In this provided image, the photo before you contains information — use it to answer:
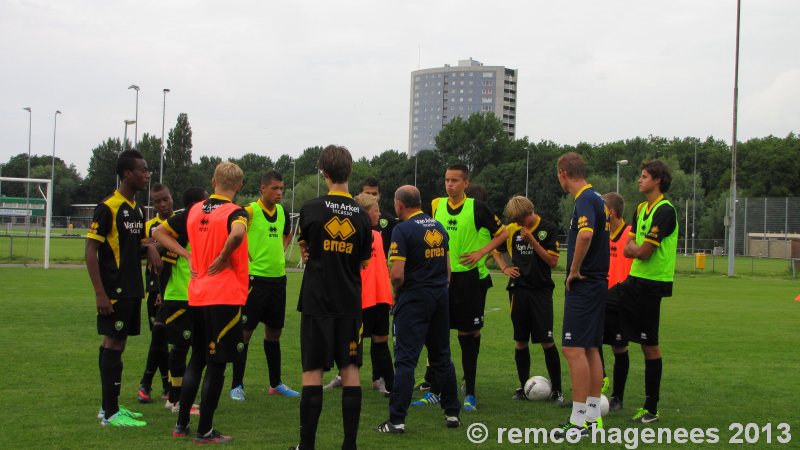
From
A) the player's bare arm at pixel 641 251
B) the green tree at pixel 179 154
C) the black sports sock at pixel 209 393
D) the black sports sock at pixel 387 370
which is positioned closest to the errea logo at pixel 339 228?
the black sports sock at pixel 209 393

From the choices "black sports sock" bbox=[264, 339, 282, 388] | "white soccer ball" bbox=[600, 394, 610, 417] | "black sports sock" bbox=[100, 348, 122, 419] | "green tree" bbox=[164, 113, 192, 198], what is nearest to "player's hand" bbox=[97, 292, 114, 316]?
"black sports sock" bbox=[100, 348, 122, 419]

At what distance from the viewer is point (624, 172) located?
334 feet

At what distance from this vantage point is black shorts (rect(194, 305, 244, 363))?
21.2 feet

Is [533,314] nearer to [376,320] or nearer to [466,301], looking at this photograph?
[466,301]

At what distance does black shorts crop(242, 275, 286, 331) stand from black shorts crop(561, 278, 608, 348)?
3450 mm

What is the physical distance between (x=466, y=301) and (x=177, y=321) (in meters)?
3.20

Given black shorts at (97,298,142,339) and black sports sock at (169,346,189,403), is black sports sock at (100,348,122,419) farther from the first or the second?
black sports sock at (169,346,189,403)

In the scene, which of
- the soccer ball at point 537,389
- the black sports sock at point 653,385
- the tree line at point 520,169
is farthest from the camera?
the tree line at point 520,169

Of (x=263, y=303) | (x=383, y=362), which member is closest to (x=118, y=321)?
(x=263, y=303)

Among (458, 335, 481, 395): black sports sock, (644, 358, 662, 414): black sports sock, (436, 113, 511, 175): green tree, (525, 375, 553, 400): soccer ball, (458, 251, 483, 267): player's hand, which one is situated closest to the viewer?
(644, 358, 662, 414): black sports sock

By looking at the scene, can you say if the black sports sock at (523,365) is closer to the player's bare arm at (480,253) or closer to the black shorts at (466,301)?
the black shorts at (466,301)

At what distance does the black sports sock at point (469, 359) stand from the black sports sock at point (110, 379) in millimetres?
3734

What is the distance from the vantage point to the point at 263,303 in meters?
8.72

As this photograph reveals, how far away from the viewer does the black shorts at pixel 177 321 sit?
7.41 meters
